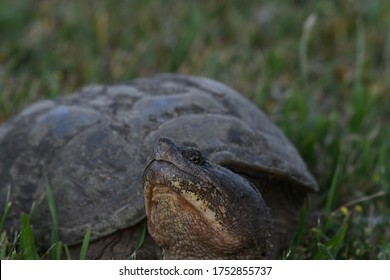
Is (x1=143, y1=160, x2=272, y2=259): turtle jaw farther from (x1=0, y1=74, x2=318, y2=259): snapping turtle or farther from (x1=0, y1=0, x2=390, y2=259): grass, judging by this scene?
(x1=0, y1=0, x2=390, y2=259): grass

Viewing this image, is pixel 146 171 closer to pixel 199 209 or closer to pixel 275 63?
pixel 199 209

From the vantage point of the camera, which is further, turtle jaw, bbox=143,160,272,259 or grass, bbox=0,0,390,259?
grass, bbox=0,0,390,259

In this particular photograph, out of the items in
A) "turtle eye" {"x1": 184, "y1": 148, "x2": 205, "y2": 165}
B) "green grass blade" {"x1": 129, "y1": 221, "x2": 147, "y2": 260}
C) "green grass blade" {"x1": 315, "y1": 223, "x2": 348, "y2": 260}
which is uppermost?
"turtle eye" {"x1": 184, "y1": 148, "x2": 205, "y2": 165}

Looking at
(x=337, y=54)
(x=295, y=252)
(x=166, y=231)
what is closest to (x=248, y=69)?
(x=337, y=54)

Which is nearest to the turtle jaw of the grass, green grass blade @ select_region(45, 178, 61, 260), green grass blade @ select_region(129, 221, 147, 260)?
green grass blade @ select_region(129, 221, 147, 260)

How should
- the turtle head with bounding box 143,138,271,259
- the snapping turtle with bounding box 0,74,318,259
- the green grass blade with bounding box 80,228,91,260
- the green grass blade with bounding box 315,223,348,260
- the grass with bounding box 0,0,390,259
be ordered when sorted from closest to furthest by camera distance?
1. the turtle head with bounding box 143,138,271,259
2. the snapping turtle with bounding box 0,74,318,259
3. the green grass blade with bounding box 80,228,91,260
4. the green grass blade with bounding box 315,223,348,260
5. the grass with bounding box 0,0,390,259

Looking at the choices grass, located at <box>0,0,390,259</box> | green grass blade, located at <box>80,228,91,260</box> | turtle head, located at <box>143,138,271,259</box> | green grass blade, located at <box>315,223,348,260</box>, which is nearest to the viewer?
turtle head, located at <box>143,138,271,259</box>

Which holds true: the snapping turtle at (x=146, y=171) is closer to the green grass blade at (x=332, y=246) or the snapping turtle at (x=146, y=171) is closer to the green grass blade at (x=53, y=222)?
the green grass blade at (x=53, y=222)

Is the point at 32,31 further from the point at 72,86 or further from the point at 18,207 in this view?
the point at 18,207
